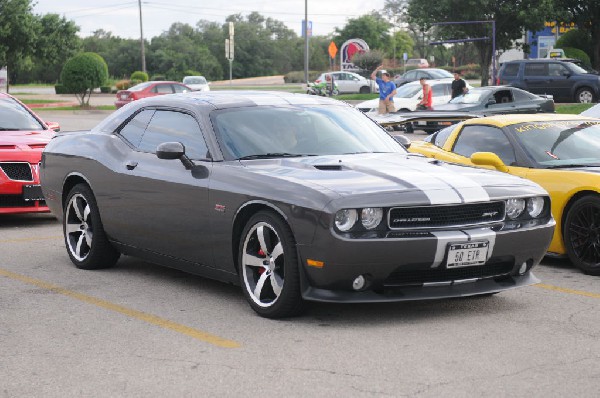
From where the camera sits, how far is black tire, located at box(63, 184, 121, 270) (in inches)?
327

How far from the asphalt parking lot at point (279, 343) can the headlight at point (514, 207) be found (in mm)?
637

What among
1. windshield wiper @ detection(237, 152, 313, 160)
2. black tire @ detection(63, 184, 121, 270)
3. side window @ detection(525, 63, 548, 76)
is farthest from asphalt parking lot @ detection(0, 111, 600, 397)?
side window @ detection(525, 63, 548, 76)

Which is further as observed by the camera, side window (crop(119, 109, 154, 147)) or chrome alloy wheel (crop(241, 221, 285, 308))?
side window (crop(119, 109, 154, 147))

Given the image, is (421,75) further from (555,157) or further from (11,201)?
(555,157)

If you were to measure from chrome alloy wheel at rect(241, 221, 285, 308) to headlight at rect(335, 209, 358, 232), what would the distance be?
0.43 m

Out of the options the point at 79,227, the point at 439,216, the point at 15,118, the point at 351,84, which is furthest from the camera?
the point at 351,84

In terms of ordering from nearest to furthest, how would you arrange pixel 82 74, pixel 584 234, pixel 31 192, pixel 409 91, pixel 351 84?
pixel 584 234 → pixel 31 192 → pixel 409 91 → pixel 82 74 → pixel 351 84

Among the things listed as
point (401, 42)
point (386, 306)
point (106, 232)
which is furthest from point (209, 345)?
point (401, 42)

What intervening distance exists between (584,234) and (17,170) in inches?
241

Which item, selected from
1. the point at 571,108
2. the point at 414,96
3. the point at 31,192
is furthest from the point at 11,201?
the point at 571,108

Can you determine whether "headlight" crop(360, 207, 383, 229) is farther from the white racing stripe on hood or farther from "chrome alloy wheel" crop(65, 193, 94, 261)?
"chrome alloy wheel" crop(65, 193, 94, 261)

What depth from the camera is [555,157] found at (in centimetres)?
901

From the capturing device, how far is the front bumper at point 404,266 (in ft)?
19.8

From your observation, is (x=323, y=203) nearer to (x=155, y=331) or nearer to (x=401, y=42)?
(x=155, y=331)
